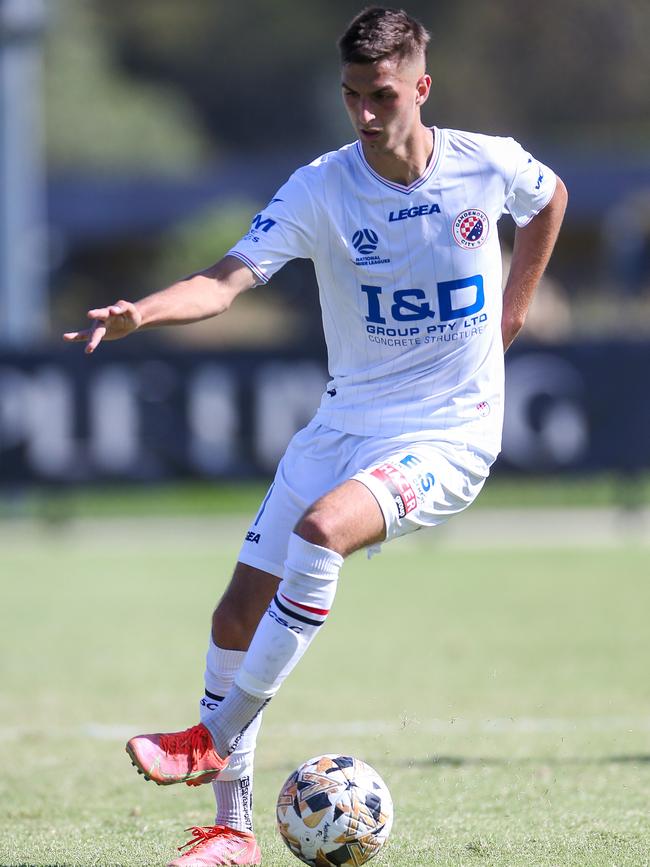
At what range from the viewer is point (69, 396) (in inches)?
612

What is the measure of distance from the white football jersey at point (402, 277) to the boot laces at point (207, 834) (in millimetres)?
1478

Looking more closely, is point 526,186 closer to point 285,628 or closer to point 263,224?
point 263,224

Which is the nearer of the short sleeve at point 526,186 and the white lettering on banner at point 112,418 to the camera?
the short sleeve at point 526,186

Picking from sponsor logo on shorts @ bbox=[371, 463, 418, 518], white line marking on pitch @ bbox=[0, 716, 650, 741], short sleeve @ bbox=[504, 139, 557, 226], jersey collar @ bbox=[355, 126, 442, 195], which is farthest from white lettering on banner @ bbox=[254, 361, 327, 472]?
sponsor logo on shorts @ bbox=[371, 463, 418, 518]

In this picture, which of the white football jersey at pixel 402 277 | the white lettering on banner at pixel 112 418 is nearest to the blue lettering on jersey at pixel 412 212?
the white football jersey at pixel 402 277

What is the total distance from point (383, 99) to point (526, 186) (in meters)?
0.76

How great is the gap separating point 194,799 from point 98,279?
37.9 meters

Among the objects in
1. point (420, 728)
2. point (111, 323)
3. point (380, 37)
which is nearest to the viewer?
point (111, 323)

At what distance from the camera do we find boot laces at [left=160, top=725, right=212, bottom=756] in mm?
4617

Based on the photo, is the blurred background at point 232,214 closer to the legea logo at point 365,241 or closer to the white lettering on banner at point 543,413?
the white lettering on banner at point 543,413

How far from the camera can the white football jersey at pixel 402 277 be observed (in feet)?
16.6

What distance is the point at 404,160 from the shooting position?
5.09m

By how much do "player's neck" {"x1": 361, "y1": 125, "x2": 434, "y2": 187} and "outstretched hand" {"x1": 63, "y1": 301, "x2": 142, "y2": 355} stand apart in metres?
1.08

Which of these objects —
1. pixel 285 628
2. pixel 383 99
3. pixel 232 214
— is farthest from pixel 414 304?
pixel 232 214
